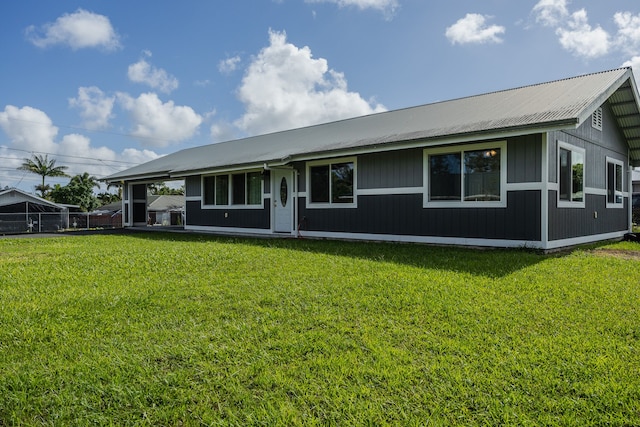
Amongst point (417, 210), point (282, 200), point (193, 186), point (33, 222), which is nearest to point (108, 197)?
point (33, 222)

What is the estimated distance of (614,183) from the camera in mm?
11812

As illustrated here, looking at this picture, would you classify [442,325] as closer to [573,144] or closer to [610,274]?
[610,274]

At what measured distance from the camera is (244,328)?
351 cm

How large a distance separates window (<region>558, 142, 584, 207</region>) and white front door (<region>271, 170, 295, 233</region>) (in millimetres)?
7346

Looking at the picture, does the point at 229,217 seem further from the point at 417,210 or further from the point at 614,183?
the point at 614,183

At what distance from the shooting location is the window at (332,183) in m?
11.1

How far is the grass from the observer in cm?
227

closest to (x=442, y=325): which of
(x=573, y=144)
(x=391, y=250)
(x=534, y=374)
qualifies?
(x=534, y=374)

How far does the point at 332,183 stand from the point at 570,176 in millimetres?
5967

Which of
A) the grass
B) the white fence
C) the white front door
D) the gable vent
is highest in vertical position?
the gable vent

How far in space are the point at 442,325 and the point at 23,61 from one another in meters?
25.6

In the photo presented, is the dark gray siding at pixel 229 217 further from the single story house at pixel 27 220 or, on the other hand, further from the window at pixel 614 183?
the single story house at pixel 27 220

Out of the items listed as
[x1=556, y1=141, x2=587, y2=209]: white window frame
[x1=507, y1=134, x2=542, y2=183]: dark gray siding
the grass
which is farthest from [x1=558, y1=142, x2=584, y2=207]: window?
the grass

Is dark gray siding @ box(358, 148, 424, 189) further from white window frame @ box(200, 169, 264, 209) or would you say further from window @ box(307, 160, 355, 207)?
white window frame @ box(200, 169, 264, 209)
